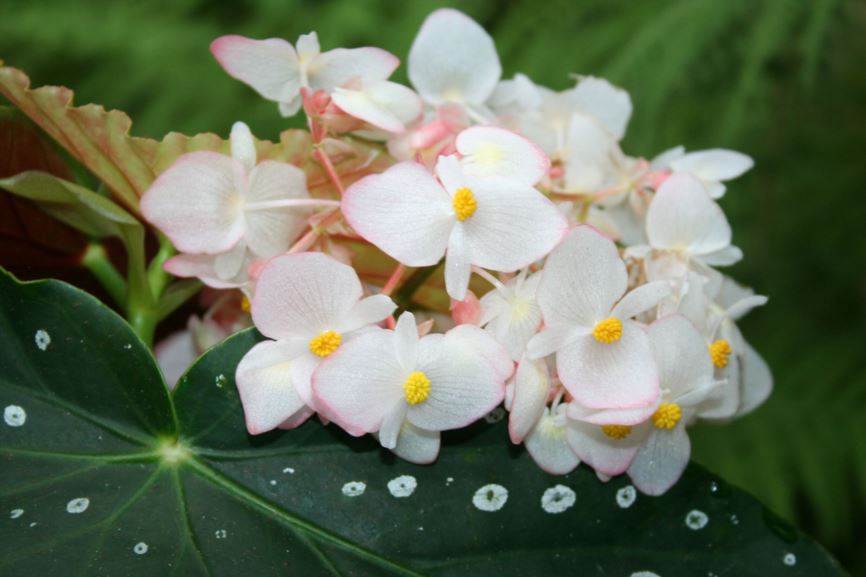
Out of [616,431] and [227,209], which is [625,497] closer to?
[616,431]

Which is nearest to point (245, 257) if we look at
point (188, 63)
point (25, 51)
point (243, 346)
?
point (243, 346)

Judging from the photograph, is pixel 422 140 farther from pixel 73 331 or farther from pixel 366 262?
pixel 73 331

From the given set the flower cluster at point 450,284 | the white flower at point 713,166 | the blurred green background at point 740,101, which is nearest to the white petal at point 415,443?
the flower cluster at point 450,284

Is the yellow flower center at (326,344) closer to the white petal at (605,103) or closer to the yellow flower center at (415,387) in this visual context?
the yellow flower center at (415,387)

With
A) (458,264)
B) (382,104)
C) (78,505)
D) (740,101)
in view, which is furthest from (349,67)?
(740,101)

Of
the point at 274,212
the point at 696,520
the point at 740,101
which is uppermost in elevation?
the point at 274,212
